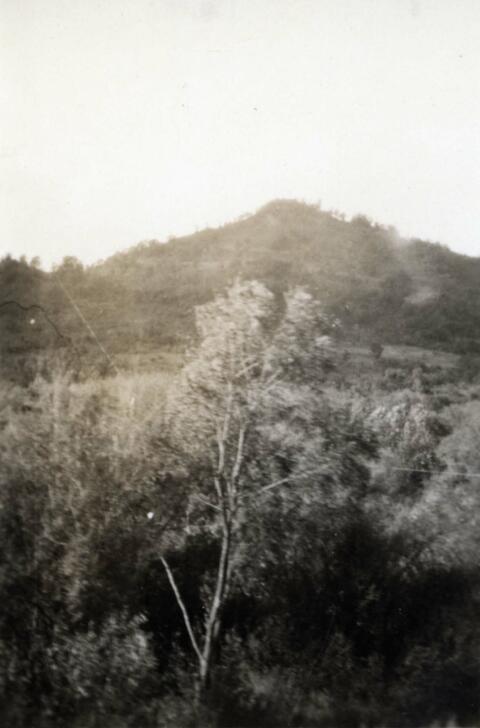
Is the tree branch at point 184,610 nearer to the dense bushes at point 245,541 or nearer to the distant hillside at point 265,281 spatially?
the dense bushes at point 245,541

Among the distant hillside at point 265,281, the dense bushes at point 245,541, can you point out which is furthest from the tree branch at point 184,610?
the distant hillside at point 265,281

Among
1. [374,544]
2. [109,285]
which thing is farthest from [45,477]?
[374,544]

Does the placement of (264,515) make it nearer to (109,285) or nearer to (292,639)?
(292,639)

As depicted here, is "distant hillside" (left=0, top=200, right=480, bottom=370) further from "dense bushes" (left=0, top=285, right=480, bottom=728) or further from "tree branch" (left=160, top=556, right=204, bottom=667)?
"tree branch" (left=160, top=556, right=204, bottom=667)

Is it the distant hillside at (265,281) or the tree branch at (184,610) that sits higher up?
the distant hillside at (265,281)

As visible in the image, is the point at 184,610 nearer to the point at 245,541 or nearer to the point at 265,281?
the point at 245,541

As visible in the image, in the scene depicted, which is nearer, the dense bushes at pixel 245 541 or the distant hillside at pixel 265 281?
the dense bushes at pixel 245 541

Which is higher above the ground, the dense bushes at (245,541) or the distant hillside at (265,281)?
the distant hillside at (265,281)

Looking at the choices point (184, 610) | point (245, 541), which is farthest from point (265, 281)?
point (184, 610)
